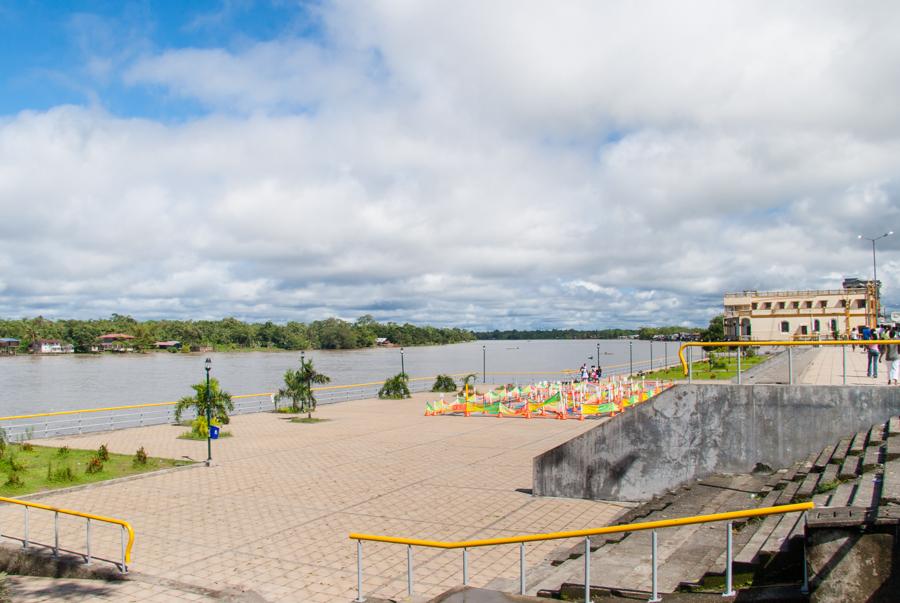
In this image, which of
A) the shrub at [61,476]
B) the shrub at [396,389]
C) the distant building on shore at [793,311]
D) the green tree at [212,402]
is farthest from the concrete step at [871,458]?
the distant building on shore at [793,311]

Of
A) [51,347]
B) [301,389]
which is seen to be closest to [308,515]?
[301,389]

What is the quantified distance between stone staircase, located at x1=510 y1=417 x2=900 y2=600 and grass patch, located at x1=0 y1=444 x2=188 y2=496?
1276cm

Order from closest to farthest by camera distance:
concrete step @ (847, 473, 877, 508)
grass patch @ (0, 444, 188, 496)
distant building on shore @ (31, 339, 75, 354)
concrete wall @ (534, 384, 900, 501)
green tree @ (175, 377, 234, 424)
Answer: concrete step @ (847, 473, 877, 508)
concrete wall @ (534, 384, 900, 501)
grass patch @ (0, 444, 188, 496)
green tree @ (175, 377, 234, 424)
distant building on shore @ (31, 339, 75, 354)

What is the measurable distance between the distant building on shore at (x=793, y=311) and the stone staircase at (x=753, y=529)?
5203 cm

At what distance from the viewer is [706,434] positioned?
11.9 metres

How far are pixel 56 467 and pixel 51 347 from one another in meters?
142

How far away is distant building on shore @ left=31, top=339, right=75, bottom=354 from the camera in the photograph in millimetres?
138875

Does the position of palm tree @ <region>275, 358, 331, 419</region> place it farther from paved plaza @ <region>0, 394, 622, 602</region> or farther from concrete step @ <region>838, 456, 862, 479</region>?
concrete step @ <region>838, 456, 862, 479</region>

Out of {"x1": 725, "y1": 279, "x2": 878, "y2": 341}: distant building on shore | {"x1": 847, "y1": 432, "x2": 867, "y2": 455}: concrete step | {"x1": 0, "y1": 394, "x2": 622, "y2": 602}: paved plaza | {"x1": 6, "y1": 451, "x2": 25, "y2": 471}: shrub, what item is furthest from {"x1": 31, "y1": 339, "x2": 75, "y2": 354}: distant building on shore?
{"x1": 847, "y1": 432, "x2": 867, "y2": 455}: concrete step

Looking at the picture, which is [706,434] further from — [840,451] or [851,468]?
[851,468]

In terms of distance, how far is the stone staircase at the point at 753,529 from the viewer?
5.77m

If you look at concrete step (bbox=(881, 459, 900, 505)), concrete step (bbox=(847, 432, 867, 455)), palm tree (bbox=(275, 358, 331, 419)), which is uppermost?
concrete step (bbox=(881, 459, 900, 505))

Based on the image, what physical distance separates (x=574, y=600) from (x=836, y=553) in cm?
279

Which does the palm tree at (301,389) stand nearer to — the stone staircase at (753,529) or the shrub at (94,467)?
the shrub at (94,467)
